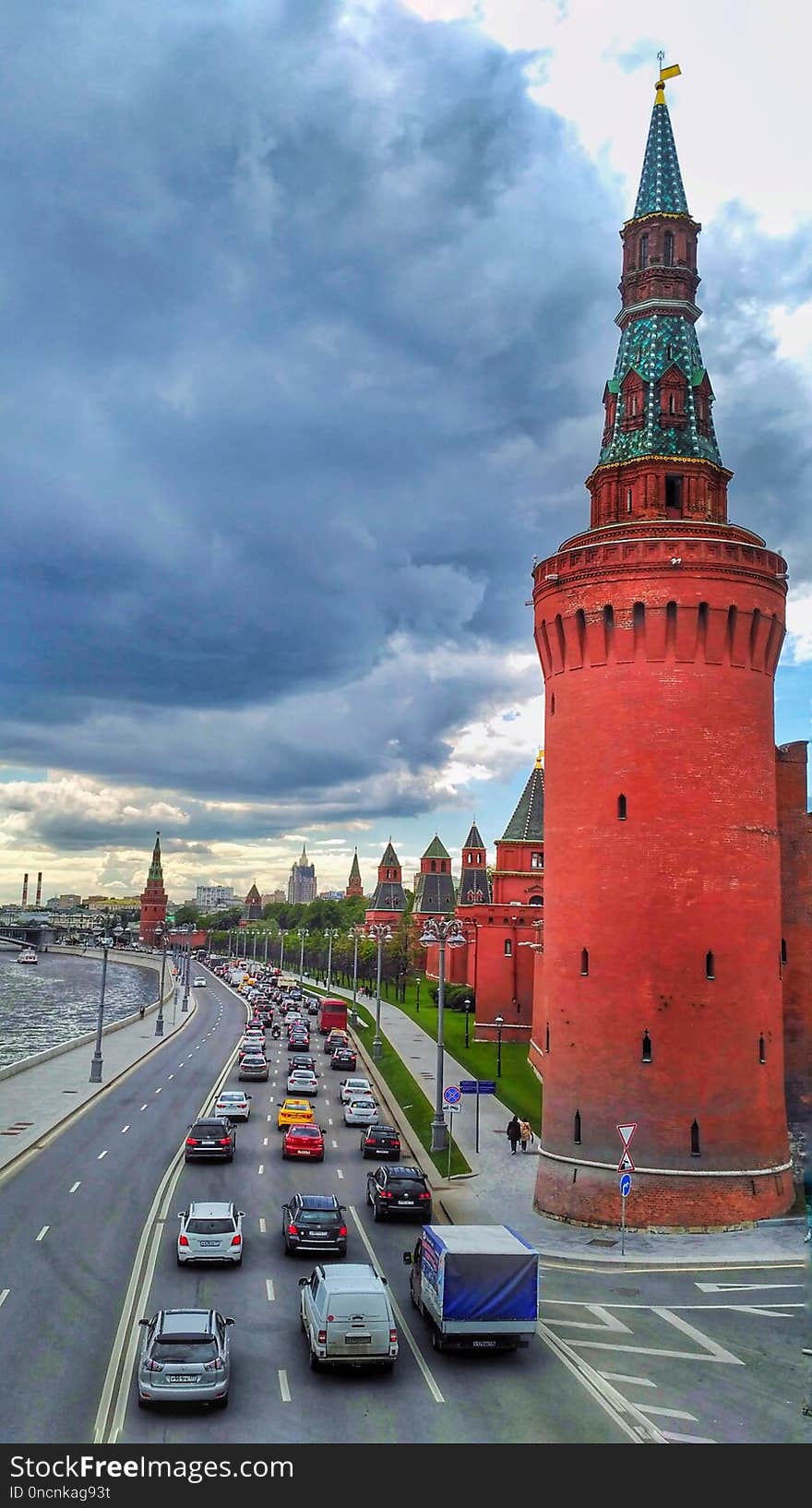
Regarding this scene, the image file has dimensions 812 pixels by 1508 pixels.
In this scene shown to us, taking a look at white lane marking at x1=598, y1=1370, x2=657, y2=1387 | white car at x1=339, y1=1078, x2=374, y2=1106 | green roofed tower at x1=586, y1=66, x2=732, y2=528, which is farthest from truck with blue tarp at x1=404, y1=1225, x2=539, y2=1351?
white car at x1=339, y1=1078, x2=374, y2=1106

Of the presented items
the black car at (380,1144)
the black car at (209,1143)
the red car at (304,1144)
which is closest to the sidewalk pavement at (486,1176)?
the black car at (380,1144)

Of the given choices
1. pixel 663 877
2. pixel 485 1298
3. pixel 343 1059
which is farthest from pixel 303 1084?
pixel 485 1298

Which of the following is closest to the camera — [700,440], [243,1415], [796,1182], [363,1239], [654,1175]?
[243,1415]

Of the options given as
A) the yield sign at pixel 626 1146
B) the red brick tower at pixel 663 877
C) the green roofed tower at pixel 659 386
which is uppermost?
the green roofed tower at pixel 659 386

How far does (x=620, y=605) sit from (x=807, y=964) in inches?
555

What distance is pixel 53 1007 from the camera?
135 meters

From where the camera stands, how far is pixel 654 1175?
28.8 metres

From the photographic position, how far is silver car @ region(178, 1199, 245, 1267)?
22.2 m

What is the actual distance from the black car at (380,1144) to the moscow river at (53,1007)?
37.1 m

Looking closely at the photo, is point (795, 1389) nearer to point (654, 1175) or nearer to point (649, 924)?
point (654, 1175)

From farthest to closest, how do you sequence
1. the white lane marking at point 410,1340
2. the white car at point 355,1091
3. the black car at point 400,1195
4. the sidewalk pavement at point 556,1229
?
the white car at point 355,1091 → the black car at point 400,1195 → the sidewalk pavement at point 556,1229 → the white lane marking at point 410,1340

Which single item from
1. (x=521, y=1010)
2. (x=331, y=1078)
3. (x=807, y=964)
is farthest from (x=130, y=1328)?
(x=521, y=1010)

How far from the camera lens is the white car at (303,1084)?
1961 inches

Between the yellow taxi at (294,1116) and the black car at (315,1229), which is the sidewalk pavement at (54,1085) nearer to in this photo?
the yellow taxi at (294,1116)
